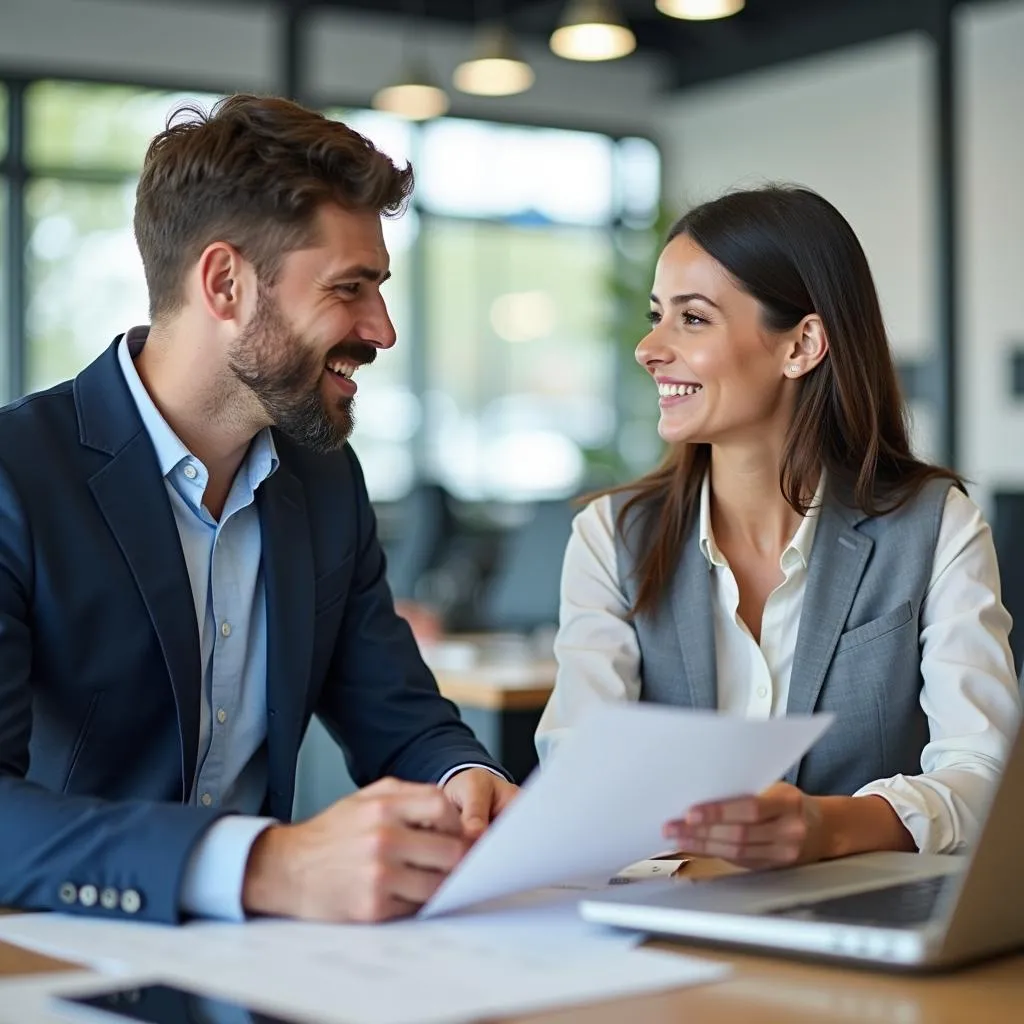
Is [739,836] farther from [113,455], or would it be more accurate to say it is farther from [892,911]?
[113,455]

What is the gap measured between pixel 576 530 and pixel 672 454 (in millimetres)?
199

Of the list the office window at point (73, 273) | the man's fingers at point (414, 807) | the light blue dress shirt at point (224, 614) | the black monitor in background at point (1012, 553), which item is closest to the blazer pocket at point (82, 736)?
the light blue dress shirt at point (224, 614)

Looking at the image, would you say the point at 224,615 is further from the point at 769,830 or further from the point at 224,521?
the point at 769,830

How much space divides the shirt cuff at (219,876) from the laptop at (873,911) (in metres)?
0.27

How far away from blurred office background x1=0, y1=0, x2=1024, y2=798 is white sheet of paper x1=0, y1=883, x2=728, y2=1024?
5.73 meters

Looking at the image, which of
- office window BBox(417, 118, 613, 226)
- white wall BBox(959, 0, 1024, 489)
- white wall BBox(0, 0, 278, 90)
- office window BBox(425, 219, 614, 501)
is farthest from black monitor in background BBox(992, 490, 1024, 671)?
office window BBox(417, 118, 613, 226)

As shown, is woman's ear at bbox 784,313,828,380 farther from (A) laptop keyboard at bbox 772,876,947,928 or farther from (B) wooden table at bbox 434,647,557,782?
(B) wooden table at bbox 434,647,557,782

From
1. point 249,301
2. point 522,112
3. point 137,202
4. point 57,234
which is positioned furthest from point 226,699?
point 522,112

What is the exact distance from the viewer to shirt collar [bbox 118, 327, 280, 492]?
1.83 m

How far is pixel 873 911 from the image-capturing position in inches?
48.1

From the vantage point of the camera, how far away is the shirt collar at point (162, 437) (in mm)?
1832

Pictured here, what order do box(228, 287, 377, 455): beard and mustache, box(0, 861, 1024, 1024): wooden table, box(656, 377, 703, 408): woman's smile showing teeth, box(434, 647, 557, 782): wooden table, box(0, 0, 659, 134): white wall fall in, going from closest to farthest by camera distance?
box(0, 861, 1024, 1024): wooden table, box(228, 287, 377, 455): beard and mustache, box(656, 377, 703, 408): woman's smile showing teeth, box(434, 647, 557, 782): wooden table, box(0, 0, 659, 134): white wall

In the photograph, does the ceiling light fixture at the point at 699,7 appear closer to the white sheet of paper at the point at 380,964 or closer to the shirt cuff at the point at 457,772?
the shirt cuff at the point at 457,772

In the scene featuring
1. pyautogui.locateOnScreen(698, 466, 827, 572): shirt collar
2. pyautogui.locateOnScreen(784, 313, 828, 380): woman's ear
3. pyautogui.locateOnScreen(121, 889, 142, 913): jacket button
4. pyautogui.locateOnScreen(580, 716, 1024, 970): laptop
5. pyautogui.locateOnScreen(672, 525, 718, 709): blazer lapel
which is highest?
pyautogui.locateOnScreen(784, 313, 828, 380): woman's ear
